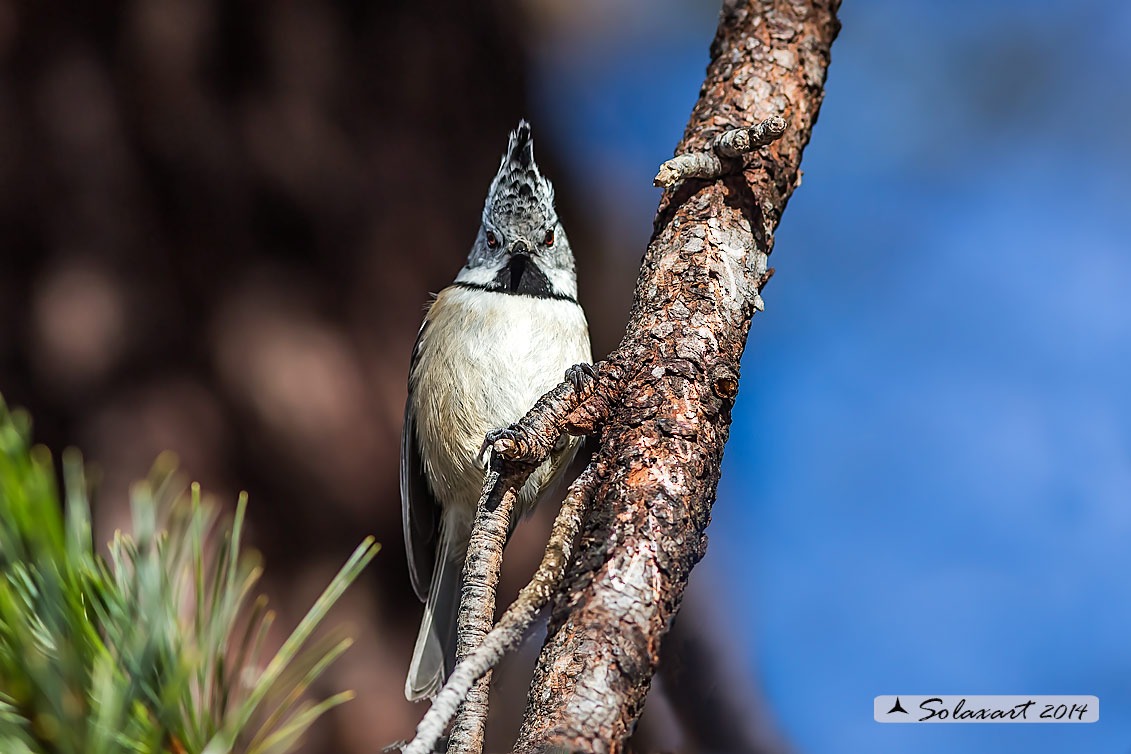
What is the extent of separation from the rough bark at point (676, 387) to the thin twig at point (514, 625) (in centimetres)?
2

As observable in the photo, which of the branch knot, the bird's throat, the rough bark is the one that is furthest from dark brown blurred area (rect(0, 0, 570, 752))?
the branch knot

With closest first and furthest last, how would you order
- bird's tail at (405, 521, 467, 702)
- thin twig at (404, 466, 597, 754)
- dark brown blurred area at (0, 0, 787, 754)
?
thin twig at (404, 466, 597, 754) → bird's tail at (405, 521, 467, 702) → dark brown blurred area at (0, 0, 787, 754)

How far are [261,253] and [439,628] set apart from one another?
130 centimetres

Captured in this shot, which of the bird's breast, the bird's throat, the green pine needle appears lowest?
the green pine needle

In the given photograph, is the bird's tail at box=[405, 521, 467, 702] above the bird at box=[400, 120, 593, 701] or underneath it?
underneath

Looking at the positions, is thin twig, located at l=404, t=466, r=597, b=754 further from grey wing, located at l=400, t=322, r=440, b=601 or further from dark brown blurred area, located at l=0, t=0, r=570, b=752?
dark brown blurred area, located at l=0, t=0, r=570, b=752

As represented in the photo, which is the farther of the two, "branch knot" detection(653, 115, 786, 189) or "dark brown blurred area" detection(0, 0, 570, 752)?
"dark brown blurred area" detection(0, 0, 570, 752)

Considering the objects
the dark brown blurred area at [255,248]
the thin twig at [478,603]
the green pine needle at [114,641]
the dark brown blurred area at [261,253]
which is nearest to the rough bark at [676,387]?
the thin twig at [478,603]

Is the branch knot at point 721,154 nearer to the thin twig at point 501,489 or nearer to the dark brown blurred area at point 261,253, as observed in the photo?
the thin twig at point 501,489

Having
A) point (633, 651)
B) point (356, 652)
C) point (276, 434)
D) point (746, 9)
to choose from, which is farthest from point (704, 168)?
point (356, 652)

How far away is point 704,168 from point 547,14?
2484 millimetres

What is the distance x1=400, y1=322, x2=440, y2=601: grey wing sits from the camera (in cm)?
252

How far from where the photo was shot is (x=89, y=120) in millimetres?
2375

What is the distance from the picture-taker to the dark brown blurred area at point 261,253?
228 centimetres
